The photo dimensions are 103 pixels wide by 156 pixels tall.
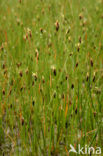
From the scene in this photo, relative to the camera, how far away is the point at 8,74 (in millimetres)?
2305

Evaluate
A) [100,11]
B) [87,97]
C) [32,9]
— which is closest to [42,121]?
[87,97]

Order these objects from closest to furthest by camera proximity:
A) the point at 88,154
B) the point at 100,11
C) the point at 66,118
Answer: the point at 88,154 → the point at 66,118 → the point at 100,11

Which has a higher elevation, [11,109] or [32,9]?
[32,9]

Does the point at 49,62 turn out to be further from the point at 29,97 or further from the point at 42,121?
the point at 42,121

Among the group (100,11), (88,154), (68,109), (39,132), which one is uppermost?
(100,11)

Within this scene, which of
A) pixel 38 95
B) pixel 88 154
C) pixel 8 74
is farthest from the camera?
pixel 8 74

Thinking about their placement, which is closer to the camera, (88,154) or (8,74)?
(88,154)

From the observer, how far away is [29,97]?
2.02m

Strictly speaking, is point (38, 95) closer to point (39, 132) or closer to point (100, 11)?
point (39, 132)

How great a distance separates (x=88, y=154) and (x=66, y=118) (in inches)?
16.5

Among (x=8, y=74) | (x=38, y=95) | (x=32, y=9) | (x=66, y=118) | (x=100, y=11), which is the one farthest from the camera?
(x=32, y=9)

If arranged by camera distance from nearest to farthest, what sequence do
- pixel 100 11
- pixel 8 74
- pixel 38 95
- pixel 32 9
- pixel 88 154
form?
pixel 88 154, pixel 38 95, pixel 8 74, pixel 100 11, pixel 32 9

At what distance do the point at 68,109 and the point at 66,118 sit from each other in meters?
0.09

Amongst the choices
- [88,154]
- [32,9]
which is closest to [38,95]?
[88,154]
